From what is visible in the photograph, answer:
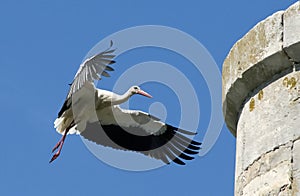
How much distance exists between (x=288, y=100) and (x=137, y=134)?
742 cm

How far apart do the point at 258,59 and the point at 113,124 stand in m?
7.21

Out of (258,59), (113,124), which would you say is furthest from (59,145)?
(258,59)

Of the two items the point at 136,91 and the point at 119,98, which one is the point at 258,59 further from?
the point at 136,91

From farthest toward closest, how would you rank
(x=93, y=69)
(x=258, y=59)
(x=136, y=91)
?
(x=136, y=91) < (x=93, y=69) < (x=258, y=59)

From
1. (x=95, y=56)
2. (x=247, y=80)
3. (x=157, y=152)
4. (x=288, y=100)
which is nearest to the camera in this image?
(x=288, y=100)

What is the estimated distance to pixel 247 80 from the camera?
394 cm

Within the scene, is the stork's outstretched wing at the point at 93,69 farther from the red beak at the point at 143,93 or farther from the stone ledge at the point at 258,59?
the stone ledge at the point at 258,59

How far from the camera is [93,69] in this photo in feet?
33.8

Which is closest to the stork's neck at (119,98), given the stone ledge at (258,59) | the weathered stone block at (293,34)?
the stone ledge at (258,59)

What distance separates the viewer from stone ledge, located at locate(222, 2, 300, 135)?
3775 mm

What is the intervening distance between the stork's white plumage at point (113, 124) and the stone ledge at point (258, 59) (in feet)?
21.2

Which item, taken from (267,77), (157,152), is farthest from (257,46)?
(157,152)

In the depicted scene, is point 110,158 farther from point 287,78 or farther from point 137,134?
point 287,78

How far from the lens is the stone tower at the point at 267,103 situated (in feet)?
Result: 11.7
